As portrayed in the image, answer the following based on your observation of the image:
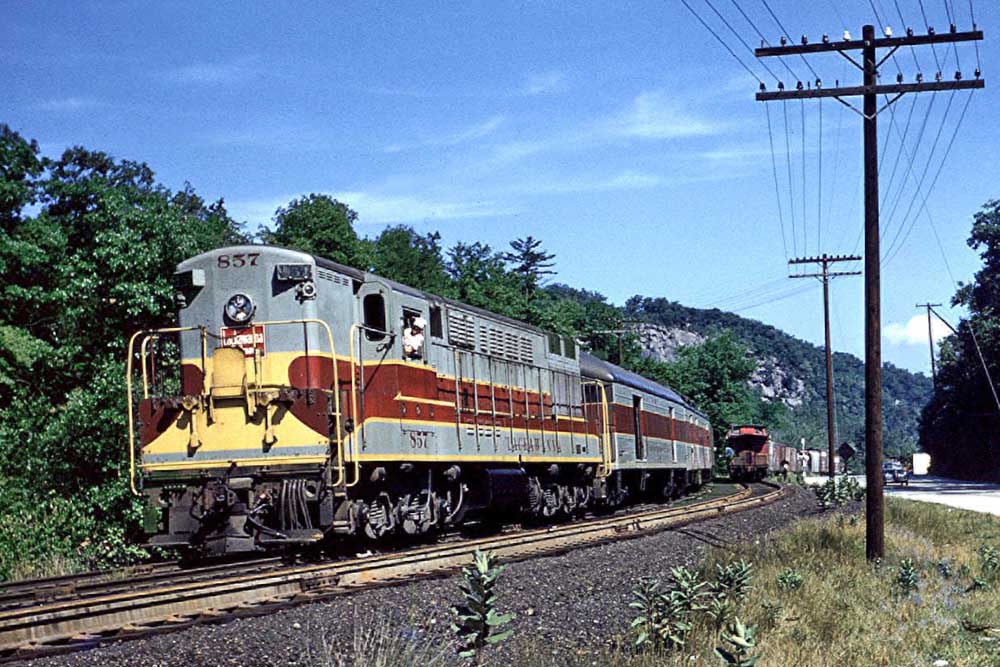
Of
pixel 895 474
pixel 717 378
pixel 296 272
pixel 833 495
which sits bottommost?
pixel 895 474

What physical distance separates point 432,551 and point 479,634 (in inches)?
311

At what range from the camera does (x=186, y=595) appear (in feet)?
36.4

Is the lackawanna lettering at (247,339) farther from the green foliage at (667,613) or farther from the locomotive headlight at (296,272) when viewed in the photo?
the green foliage at (667,613)

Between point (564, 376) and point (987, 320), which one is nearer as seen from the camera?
point (564, 376)

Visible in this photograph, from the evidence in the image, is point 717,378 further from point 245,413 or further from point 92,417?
point 245,413

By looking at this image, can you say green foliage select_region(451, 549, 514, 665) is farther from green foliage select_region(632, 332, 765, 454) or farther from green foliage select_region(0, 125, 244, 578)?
green foliage select_region(632, 332, 765, 454)

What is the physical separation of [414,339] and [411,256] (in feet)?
231

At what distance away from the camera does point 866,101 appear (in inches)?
768

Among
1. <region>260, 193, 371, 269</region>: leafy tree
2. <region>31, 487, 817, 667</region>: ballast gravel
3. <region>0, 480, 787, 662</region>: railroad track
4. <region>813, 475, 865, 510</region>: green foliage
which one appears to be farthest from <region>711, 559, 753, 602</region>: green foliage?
<region>260, 193, 371, 269</region>: leafy tree

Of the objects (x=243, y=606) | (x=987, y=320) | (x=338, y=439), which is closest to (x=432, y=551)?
(x=338, y=439)

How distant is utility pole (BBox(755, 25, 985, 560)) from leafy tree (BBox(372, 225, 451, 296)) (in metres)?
51.3

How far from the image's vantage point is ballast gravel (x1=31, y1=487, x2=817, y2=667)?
8.45 metres

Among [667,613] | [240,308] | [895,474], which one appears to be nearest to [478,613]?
[667,613]

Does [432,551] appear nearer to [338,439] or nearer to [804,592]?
[338,439]
